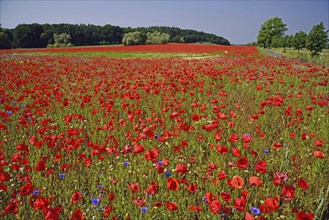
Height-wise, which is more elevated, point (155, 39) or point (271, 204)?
point (155, 39)

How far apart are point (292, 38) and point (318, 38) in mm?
36926

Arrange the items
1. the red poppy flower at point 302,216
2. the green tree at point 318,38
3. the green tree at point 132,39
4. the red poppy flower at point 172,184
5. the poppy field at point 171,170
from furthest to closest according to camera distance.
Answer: the green tree at point 132,39 → the green tree at point 318,38 → the poppy field at point 171,170 → the red poppy flower at point 172,184 → the red poppy flower at point 302,216

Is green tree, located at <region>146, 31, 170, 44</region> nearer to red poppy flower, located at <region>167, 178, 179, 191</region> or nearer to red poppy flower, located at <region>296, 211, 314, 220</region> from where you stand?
red poppy flower, located at <region>167, 178, 179, 191</region>

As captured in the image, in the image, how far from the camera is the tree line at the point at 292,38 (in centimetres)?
3306

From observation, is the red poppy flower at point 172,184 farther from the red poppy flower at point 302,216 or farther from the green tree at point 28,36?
the green tree at point 28,36

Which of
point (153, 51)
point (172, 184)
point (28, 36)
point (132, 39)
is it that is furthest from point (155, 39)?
point (172, 184)

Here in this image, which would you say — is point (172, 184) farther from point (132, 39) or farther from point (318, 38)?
point (132, 39)

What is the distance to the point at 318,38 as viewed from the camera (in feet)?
108

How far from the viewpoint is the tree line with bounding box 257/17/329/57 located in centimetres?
3306

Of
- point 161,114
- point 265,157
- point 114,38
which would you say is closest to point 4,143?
point 161,114

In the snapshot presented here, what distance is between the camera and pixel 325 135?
12.9 feet

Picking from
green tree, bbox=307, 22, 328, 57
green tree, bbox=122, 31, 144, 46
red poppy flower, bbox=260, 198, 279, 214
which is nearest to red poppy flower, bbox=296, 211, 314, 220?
red poppy flower, bbox=260, 198, 279, 214

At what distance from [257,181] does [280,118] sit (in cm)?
343

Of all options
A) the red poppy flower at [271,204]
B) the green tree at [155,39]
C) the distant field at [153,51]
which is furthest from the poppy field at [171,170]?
the green tree at [155,39]
